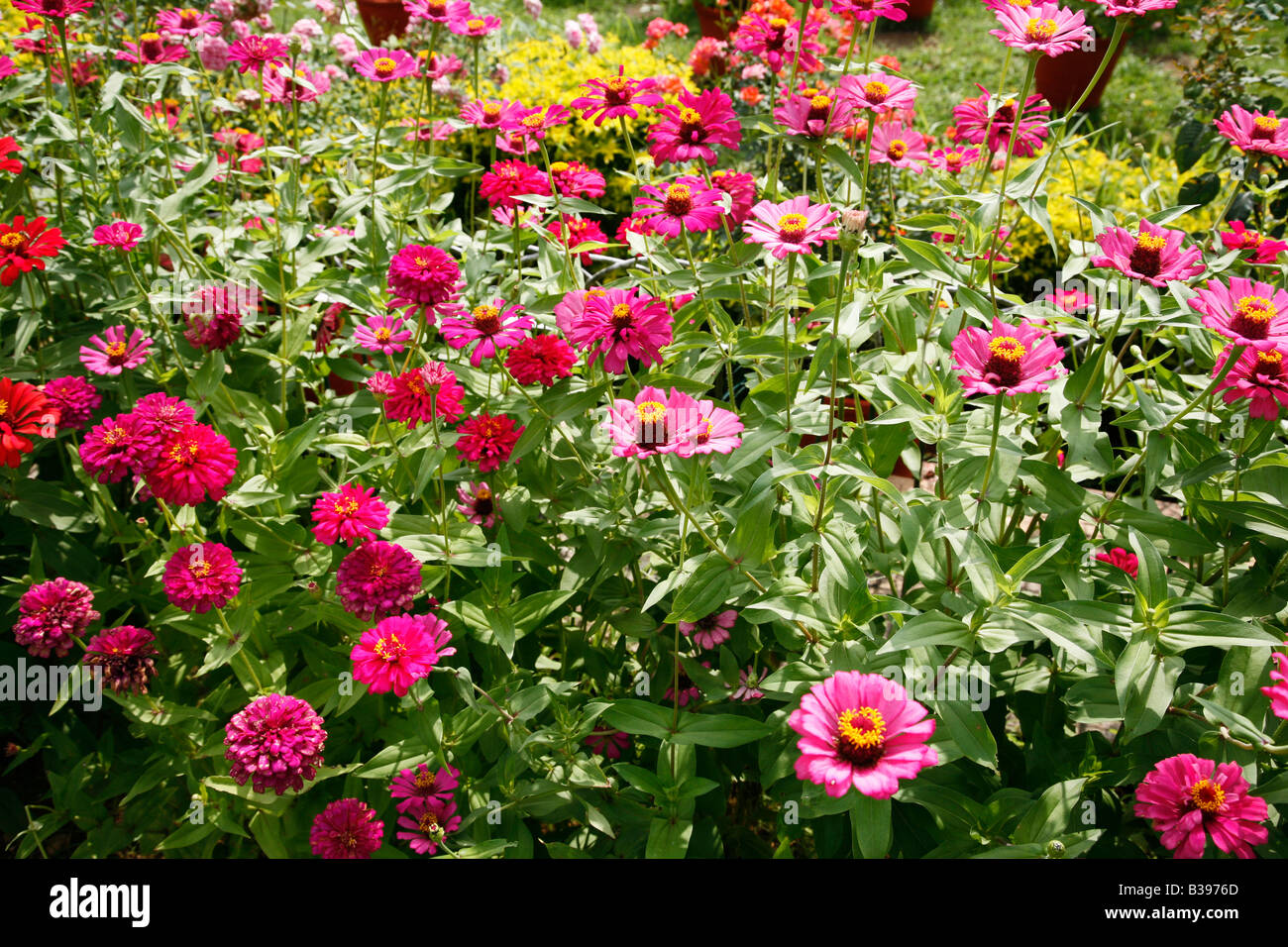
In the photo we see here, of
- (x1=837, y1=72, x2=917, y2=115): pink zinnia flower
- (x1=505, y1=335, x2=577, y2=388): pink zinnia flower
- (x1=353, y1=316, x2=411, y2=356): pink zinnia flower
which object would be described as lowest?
(x1=353, y1=316, x2=411, y2=356): pink zinnia flower

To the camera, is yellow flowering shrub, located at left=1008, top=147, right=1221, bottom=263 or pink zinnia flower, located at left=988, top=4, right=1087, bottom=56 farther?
yellow flowering shrub, located at left=1008, top=147, right=1221, bottom=263

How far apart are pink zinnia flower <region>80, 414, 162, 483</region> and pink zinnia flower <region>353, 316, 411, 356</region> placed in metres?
0.52

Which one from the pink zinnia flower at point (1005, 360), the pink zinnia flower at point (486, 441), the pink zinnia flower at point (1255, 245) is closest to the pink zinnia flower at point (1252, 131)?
the pink zinnia flower at point (1255, 245)

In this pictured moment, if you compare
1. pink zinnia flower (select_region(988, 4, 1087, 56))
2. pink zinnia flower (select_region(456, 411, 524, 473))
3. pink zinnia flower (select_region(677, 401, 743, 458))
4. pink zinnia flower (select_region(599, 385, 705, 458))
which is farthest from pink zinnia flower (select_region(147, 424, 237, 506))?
pink zinnia flower (select_region(988, 4, 1087, 56))

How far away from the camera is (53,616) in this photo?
5.72 ft

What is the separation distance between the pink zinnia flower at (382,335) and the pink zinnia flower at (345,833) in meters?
0.87

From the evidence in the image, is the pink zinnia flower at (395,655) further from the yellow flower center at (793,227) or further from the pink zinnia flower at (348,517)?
the yellow flower center at (793,227)

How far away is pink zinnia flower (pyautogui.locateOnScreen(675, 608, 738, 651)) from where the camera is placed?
180 centimetres

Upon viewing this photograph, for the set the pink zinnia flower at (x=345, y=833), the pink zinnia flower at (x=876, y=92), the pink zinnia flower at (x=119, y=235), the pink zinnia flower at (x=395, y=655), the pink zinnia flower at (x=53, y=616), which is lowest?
the pink zinnia flower at (x=345, y=833)

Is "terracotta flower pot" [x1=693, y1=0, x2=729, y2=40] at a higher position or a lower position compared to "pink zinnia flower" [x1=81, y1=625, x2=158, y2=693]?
higher

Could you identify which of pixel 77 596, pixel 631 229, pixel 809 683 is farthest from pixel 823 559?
pixel 77 596

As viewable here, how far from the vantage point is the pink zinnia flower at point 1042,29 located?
1630 mm

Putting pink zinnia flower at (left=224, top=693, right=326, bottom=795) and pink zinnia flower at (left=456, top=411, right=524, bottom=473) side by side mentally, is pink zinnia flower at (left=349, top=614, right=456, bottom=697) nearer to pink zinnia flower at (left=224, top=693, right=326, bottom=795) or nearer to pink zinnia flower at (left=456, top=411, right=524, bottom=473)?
pink zinnia flower at (left=224, top=693, right=326, bottom=795)

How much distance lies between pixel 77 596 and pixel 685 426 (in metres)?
1.20
